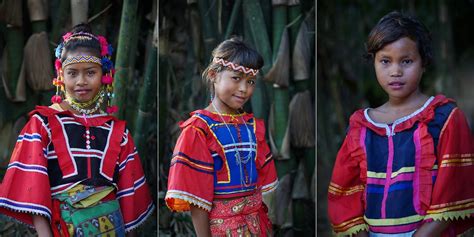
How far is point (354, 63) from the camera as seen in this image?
4367 mm

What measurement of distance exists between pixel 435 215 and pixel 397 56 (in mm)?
659

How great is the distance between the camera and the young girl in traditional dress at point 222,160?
10.3 ft

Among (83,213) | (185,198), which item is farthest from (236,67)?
(83,213)

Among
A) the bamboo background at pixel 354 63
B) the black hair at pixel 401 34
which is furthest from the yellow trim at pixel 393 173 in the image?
the bamboo background at pixel 354 63

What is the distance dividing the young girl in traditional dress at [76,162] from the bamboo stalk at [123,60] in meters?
0.91

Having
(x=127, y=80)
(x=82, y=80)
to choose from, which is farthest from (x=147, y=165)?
(x=82, y=80)

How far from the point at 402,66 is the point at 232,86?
72cm

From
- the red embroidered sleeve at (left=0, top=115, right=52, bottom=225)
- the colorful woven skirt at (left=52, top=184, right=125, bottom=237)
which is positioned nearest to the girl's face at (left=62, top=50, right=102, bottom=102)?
the red embroidered sleeve at (left=0, top=115, right=52, bottom=225)

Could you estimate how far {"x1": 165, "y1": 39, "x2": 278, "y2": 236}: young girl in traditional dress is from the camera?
3.14 meters

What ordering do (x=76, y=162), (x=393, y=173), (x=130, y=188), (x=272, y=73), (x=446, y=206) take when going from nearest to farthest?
(x=446, y=206)
(x=393, y=173)
(x=76, y=162)
(x=130, y=188)
(x=272, y=73)

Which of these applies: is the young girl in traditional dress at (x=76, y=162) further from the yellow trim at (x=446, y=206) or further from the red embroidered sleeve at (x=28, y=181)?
the yellow trim at (x=446, y=206)

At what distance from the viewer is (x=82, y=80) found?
3330mm

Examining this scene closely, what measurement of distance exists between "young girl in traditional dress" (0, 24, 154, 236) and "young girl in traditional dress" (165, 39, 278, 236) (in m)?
0.35

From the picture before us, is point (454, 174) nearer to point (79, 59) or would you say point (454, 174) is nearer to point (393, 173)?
point (393, 173)
